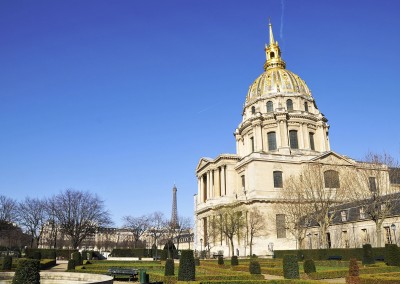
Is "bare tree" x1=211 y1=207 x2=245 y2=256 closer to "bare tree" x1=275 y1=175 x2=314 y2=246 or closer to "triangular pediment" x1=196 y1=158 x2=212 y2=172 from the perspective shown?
"bare tree" x1=275 y1=175 x2=314 y2=246

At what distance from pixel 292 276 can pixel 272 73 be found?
64808 mm

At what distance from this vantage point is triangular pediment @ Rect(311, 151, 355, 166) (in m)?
63.2

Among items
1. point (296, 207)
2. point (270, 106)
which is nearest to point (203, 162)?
point (270, 106)

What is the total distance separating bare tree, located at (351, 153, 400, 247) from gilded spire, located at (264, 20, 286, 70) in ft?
A: 150

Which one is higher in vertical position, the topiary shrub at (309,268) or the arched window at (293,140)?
the arched window at (293,140)

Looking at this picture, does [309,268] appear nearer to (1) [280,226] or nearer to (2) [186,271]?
(2) [186,271]

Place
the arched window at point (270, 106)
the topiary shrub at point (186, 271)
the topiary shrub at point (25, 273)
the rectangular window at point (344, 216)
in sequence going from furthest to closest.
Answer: the arched window at point (270, 106) → the rectangular window at point (344, 216) → the topiary shrub at point (186, 271) → the topiary shrub at point (25, 273)

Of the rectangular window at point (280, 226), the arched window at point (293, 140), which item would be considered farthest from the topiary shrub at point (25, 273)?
the arched window at point (293, 140)

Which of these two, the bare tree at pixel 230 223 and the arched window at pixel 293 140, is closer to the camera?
the bare tree at pixel 230 223

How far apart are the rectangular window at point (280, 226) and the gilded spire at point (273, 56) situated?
129 feet

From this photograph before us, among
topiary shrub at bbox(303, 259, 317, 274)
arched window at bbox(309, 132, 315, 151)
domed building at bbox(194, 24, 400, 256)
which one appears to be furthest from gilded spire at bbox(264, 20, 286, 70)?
topiary shrub at bbox(303, 259, 317, 274)

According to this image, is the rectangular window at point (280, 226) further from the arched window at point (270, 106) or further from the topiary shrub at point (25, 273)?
the topiary shrub at point (25, 273)

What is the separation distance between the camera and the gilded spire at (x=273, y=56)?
86.4 m

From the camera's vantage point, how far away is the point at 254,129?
74188 millimetres
